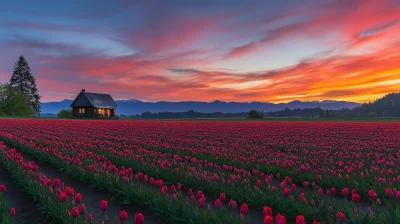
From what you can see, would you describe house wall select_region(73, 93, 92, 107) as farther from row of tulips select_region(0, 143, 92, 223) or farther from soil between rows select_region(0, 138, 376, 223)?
soil between rows select_region(0, 138, 376, 223)

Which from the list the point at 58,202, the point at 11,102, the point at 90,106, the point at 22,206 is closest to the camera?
the point at 58,202

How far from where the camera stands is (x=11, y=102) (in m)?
85.1

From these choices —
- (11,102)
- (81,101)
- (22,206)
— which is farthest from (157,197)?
(11,102)

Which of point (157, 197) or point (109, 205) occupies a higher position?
point (157, 197)

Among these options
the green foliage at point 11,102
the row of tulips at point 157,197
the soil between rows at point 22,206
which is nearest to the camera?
the row of tulips at point 157,197

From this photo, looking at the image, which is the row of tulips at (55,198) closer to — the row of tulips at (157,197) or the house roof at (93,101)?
the row of tulips at (157,197)

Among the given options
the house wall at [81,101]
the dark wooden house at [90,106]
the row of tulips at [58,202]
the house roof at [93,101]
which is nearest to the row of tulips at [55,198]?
the row of tulips at [58,202]

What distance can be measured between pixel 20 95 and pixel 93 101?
3118 cm

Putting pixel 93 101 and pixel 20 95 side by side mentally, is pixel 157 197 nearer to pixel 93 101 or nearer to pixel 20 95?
pixel 93 101

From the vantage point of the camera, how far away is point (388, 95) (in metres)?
180

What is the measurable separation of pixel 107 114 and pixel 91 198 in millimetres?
79602

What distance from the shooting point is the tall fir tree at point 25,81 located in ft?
327

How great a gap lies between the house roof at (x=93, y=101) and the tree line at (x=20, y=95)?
2348 cm

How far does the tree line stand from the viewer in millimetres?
85062
